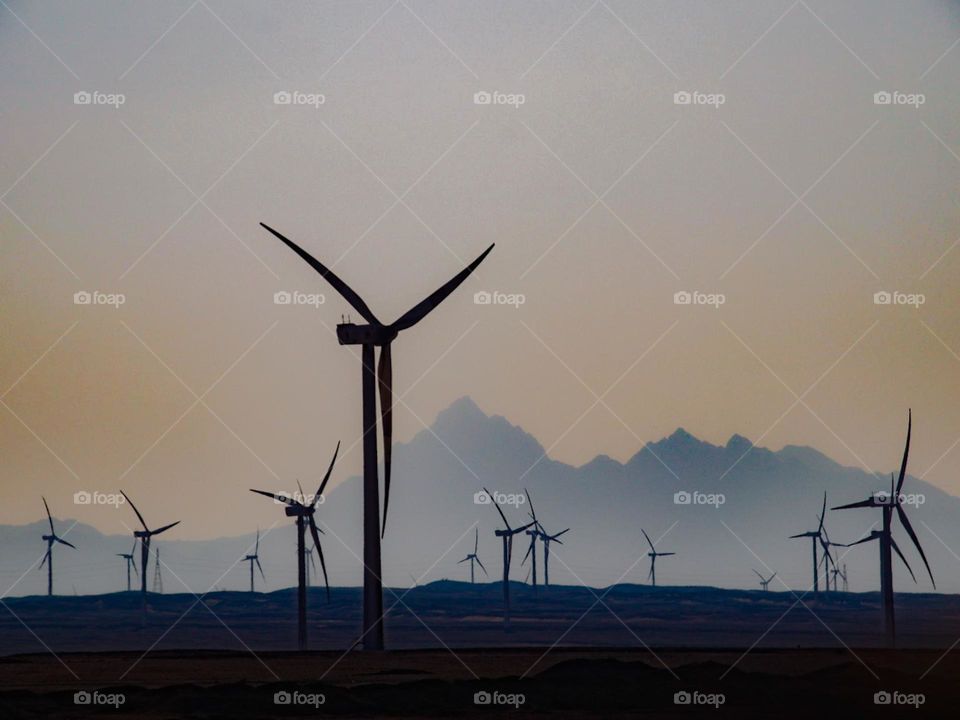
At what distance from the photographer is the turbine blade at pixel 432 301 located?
6638 centimetres

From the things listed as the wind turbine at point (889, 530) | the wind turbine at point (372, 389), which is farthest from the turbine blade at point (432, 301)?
the wind turbine at point (889, 530)

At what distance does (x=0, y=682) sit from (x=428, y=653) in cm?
1953

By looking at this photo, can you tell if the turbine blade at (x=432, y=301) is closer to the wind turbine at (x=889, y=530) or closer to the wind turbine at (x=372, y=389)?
the wind turbine at (x=372, y=389)

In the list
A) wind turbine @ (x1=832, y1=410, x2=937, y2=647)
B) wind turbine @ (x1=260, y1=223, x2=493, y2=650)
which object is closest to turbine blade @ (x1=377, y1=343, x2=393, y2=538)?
wind turbine @ (x1=260, y1=223, x2=493, y2=650)

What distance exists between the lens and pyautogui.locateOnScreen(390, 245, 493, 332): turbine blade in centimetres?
6638

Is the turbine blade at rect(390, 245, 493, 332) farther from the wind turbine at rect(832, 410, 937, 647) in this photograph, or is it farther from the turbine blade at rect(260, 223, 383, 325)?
the wind turbine at rect(832, 410, 937, 647)

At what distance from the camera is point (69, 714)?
5184 cm

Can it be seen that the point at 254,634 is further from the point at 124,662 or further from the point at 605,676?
the point at 605,676

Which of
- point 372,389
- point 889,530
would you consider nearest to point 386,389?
point 372,389

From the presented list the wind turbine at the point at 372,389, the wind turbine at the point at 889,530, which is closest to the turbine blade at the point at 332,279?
the wind turbine at the point at 372,389

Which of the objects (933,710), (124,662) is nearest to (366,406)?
(124,662)

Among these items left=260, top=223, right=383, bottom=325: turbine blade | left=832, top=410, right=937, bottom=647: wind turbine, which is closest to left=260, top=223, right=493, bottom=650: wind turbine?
left=260, top=223, right=383, bottom=325: turbine blade

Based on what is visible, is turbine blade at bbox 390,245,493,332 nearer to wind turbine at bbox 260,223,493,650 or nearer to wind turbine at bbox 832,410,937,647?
wind turbine at bbox 260,223,493,650

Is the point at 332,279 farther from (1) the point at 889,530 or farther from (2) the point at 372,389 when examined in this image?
(1) the point at 889,530
